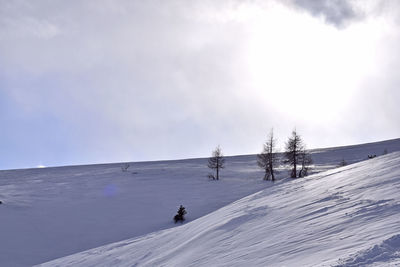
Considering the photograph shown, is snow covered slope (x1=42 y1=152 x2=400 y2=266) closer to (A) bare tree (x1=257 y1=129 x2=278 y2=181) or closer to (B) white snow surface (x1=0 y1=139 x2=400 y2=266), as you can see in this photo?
(B) white snow surface (x1=0 y1=139 x2=400 y2=266)

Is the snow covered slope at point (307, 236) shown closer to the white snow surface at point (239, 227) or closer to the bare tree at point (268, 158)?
the white snow surface at point (239, 227)

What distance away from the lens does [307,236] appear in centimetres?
547

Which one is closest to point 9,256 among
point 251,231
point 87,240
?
point 87,240

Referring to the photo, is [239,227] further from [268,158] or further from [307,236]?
[268,158]

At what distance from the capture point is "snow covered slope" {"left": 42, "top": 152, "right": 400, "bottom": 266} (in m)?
4.04

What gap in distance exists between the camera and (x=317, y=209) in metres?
7.37

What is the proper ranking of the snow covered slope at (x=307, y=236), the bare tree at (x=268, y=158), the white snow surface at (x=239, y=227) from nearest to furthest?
the snow covered slope at (x=307, y=236) → the white snow surface at (x=239, y=227) → the bare tree at (x=268, y=158)

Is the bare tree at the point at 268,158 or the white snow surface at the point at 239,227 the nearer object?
the white snow surface at the point at 239,227

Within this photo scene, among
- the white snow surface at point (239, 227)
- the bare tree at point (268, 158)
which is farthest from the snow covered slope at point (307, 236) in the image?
the bare tree at point (268, 158)

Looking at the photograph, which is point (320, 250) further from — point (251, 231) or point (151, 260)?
point (151, 260)

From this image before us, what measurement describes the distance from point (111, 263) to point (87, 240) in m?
11.5

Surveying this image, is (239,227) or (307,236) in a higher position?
(307,236)

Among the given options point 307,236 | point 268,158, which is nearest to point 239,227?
point 307,236

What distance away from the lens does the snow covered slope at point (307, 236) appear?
4.04 meters
